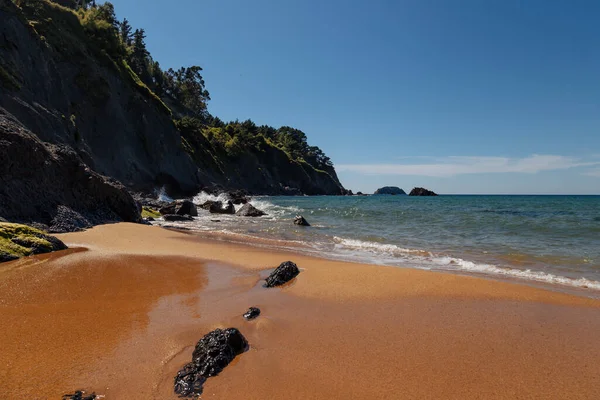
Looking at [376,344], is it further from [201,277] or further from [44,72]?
[44,72]

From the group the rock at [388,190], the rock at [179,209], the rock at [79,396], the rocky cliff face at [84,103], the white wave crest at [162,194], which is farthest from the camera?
the rock at [388,190]

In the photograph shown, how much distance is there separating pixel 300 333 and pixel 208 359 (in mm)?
1363

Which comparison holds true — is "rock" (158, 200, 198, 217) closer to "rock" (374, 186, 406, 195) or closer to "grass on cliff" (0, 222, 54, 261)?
"grass on cliff" (0, 222, 54, 261)

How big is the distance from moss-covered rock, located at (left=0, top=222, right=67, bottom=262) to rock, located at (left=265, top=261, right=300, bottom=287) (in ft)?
17.9

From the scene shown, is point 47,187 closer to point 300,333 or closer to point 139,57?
point 300,333

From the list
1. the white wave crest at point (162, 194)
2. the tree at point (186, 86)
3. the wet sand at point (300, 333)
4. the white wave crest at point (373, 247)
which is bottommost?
the white wave crest at point (373, 247)

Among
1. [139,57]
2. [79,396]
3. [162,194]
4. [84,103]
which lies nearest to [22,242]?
[79,396]

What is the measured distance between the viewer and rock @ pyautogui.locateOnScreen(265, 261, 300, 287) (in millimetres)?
6801

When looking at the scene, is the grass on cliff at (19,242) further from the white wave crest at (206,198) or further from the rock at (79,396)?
the white wave crest at (206,198)

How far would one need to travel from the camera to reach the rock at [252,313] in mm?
4879

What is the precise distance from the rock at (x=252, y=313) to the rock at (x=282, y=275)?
1665 mm

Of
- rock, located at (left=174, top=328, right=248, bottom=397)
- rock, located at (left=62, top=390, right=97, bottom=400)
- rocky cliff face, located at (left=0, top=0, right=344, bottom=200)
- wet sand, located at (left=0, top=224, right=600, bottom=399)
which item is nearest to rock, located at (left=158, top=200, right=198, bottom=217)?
rocky cliff face, located at (left=0, top=0, right=344, bottom=200)

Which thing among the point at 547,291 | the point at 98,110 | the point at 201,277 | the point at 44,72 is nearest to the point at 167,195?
the point at 98,110

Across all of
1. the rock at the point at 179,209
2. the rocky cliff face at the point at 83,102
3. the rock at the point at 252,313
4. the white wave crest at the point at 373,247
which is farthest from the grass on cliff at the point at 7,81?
the rock at the point at 252,313
